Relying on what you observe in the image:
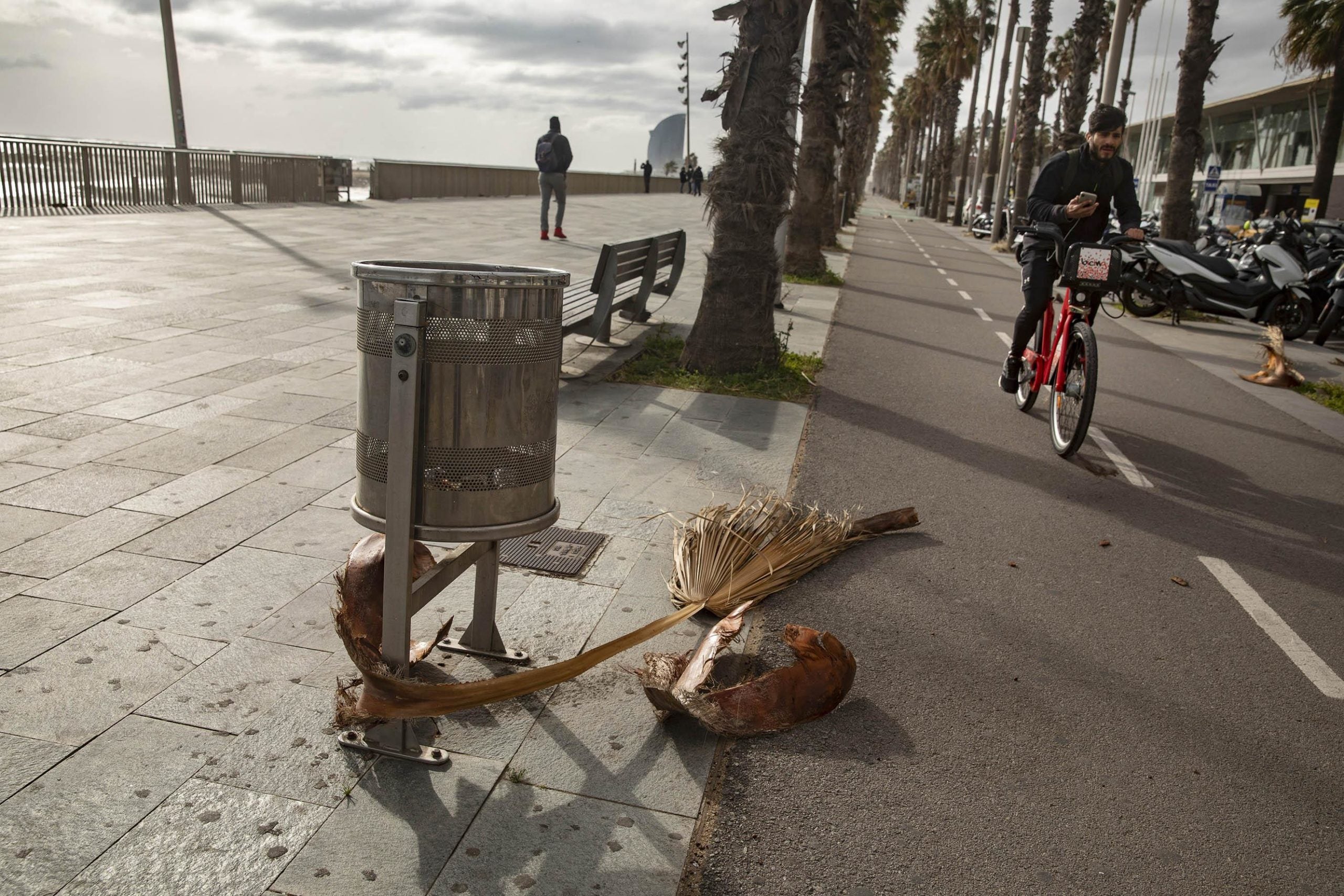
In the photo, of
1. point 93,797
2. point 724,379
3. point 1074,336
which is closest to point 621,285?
point 724,379

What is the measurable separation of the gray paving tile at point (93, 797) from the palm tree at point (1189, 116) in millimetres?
17589

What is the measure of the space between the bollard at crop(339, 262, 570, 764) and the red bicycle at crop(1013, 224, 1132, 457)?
14.6 feet

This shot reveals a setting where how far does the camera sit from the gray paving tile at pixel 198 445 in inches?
207

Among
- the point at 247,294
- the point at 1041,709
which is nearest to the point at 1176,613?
the point at 1041,709

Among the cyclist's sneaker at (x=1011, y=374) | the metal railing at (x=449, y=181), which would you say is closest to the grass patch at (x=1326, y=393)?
the cyclist's sneaker at (x=1011, y=374)

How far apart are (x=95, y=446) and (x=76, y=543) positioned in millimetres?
1480

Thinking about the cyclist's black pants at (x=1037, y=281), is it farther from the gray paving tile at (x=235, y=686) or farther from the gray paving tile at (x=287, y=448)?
the gray paving tile at (x=235, y=686)

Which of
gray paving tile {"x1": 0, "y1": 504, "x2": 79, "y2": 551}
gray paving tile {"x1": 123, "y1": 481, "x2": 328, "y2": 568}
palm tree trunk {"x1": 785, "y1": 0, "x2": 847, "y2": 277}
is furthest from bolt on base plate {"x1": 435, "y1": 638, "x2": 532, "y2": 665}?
palm tree trunk {"x1": 785, "y1": 0, "x2": 847, "y2": 277}

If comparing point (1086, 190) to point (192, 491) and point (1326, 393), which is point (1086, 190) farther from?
point (192, 491)

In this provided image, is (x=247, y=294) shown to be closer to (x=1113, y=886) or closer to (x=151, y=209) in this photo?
(x=1113, y=886)

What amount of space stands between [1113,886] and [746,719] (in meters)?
1.08

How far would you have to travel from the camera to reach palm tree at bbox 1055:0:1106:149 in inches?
987

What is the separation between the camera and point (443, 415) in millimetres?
2771

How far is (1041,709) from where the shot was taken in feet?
11.3
